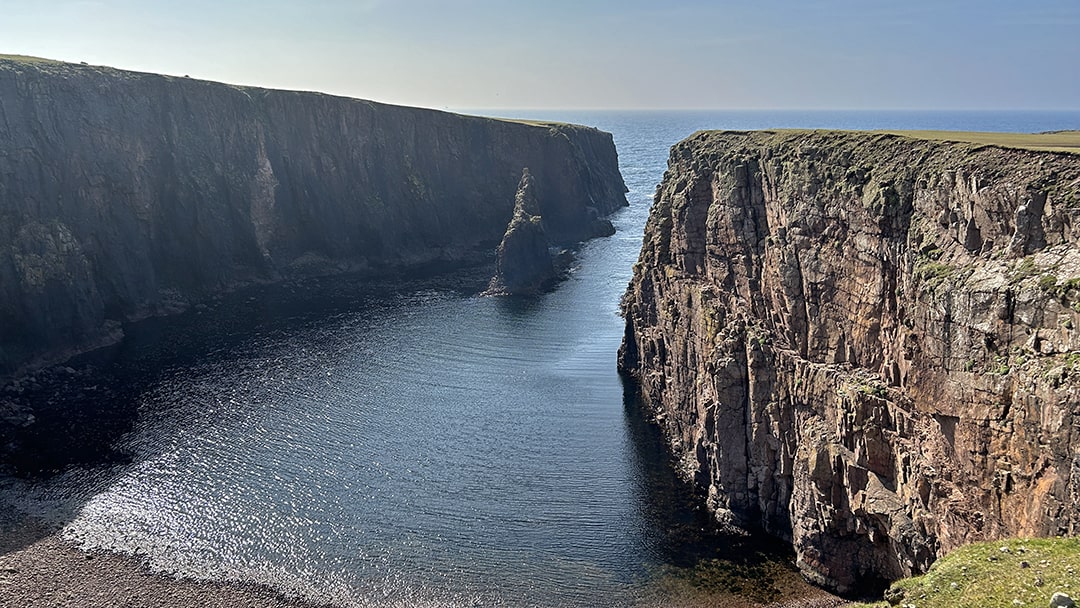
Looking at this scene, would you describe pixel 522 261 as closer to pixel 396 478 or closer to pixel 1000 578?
pixel 396 478

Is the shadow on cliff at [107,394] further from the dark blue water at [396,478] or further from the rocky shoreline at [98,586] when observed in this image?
the rocky shoreline at [98,586]

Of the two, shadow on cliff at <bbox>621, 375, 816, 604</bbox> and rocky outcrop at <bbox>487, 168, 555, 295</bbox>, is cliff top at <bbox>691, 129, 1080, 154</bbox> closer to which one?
shadow on cliff at <bbox>621, 375, 816, 604</bbox>

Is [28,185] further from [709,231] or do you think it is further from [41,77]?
[709,231]

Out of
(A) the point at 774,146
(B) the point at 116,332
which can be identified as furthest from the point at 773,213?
(B) the point at 116,332

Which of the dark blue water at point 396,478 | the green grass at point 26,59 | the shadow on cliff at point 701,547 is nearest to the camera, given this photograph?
the shadow on cliff at point 701,547

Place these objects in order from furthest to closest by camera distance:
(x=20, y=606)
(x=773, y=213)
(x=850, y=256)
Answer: (x=773, y=213) → (x=20, y=606) → (x=850, y=256)

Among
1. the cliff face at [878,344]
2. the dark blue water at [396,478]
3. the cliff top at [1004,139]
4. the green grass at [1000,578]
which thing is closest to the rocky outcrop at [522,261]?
the dark blue water at [396,478]

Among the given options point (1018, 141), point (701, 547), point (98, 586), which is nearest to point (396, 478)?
point (98, 586)
